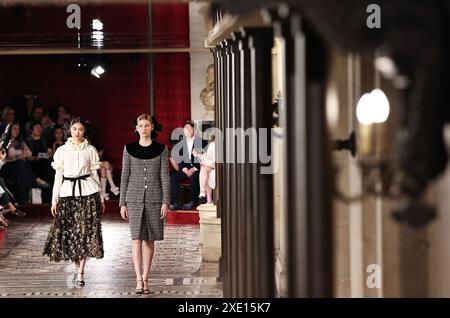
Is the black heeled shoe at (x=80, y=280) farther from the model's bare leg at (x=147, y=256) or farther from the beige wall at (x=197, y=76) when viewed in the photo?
the beige wall at (x=197, y=76)

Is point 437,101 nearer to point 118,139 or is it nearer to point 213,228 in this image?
point 213,228

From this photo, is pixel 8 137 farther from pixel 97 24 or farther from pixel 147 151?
pixel 147 151

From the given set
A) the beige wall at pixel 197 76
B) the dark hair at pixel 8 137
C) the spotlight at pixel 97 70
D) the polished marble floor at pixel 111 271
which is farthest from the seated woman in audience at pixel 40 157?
the polished marble floor at pixel 111 271

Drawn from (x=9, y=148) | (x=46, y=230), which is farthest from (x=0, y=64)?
(x=46, y=230)

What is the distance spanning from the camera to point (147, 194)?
9.80 m

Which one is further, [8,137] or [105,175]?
[105,175]

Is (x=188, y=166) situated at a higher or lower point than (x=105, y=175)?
higher

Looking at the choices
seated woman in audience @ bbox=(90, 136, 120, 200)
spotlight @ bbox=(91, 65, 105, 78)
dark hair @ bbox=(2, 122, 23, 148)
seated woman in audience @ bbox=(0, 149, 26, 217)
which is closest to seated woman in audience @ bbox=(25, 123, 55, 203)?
dark hair @ bbox=(2, 122, 23, 148)

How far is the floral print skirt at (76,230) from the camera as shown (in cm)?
1050

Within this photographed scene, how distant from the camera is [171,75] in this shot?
60.6ft

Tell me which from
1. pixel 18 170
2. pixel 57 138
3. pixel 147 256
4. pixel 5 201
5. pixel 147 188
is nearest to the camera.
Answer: pixel 147 188

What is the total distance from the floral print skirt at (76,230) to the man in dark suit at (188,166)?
5.97 meters

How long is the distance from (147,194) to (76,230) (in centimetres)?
110

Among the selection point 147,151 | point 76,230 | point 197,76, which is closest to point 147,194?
point 147,151
